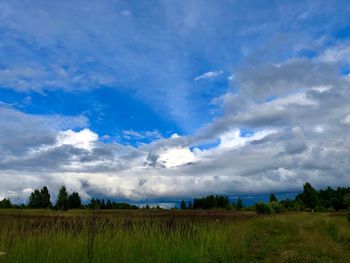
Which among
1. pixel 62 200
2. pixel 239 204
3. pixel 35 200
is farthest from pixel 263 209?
pixel 35 200

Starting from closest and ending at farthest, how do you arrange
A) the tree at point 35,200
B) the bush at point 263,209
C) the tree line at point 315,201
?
the bush at point 263,209, the tree line at point 315,201, the tree at point 35,200

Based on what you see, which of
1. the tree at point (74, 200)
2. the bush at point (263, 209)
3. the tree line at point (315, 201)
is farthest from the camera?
the tree at point (74, 200)

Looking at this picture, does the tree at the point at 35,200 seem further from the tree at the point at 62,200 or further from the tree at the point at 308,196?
the tree at the point at 308,196

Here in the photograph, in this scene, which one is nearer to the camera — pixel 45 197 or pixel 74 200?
pixel 74 200

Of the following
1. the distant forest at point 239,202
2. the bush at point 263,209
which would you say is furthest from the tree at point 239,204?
the bush at point 263,209

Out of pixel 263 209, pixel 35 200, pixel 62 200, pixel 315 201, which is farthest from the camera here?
pixel 35 200

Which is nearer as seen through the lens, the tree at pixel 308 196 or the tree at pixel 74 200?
the tree at pixel 74 200

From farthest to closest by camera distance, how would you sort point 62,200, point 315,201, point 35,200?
point 35,200 → point 315,201 → point 62,200

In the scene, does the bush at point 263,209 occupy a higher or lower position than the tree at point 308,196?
lower

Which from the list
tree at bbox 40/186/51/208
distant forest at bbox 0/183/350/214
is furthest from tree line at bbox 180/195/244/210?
tree at bbox 40/186/51/208

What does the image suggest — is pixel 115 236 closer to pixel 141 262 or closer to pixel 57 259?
pixel 141 262

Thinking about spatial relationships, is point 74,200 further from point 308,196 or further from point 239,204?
point 308,196

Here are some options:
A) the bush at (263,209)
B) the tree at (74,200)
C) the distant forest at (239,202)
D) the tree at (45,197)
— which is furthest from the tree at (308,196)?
the tree at (45,197)

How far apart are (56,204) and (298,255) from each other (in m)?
65.1
